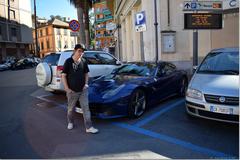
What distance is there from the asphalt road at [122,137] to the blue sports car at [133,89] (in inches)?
11.6

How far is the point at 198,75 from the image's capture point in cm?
518

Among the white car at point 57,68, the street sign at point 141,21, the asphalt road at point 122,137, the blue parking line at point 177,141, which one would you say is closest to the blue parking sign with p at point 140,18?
the street sign at point 141,21

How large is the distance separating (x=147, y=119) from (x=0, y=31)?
3924 cm

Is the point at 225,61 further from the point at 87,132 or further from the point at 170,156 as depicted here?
the point at 87,132

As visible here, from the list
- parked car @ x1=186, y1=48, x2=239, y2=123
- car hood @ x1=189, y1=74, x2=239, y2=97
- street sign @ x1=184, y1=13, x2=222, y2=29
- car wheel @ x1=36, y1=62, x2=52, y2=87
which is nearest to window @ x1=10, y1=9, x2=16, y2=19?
car wheel @ x1=36, y1=62, x2=52, y2=87

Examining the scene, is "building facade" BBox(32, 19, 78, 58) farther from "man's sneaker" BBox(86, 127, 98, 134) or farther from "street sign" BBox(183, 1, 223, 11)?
"man's sneaker" BBox(86, 127, 98, 134)

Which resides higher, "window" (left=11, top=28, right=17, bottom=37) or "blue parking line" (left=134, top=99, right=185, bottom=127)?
"window" (left=11, top=28, right=17, bottom=37)

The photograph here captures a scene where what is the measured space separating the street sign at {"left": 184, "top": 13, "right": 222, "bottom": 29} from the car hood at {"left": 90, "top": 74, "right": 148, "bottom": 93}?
3983 millimetres

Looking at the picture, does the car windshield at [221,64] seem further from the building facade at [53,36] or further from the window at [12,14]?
the building facade at [53,36]

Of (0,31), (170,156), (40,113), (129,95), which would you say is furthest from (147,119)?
(0,31)

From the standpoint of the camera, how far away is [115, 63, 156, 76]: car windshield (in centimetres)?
631

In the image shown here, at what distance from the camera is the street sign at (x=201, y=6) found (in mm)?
8234

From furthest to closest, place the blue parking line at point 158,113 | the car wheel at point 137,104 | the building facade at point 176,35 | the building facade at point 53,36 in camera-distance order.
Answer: the building facade at point 53,36 < the building facade at point 176,35 < the car wheel at point 137,104 < the blue parking line at point 158,113

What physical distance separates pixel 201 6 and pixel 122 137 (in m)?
6.32
